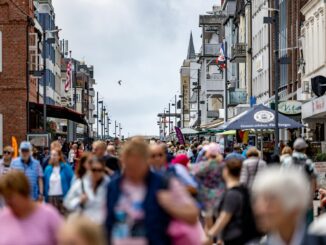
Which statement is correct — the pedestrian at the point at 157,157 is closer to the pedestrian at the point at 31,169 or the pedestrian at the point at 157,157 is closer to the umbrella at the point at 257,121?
the pedestrian at the point at 31,169

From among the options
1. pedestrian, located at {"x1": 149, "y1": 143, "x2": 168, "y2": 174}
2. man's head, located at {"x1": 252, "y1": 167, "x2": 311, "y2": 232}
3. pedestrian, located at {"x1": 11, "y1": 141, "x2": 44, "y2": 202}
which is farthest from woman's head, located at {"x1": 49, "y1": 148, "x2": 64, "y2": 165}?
man's head, located at {"x1": 252, "y1": 167, "x2": 311, "y2": 232}

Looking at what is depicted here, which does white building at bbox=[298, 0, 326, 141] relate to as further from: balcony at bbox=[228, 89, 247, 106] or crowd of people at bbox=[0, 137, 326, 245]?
balcony at bbox=[228, 89, 247, 106]

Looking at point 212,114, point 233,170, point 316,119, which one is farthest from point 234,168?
point 212,114

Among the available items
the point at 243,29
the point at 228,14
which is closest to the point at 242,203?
the point at 243,29

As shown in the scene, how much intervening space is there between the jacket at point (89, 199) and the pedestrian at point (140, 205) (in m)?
2.20

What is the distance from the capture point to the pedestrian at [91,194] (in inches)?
388

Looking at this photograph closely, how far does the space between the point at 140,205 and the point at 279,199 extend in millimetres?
2034

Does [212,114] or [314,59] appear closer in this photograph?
[314,59]

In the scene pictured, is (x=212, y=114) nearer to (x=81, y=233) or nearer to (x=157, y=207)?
(x=157, y=207)

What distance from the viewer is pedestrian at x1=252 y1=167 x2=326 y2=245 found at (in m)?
5.18

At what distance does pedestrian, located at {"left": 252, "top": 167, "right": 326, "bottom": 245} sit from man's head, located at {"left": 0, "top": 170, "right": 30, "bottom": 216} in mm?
2702

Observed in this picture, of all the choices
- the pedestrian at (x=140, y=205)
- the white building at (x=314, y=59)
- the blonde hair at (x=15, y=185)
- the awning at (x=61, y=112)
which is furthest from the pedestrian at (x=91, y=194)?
the awning at (x=61, y=112)

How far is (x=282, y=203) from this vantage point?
518 cm

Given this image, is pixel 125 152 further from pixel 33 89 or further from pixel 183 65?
pixel 183 65
